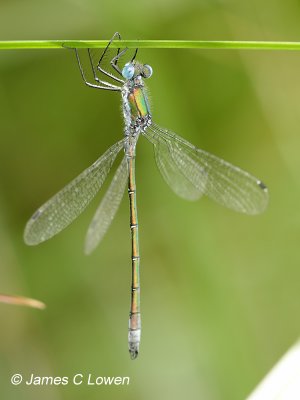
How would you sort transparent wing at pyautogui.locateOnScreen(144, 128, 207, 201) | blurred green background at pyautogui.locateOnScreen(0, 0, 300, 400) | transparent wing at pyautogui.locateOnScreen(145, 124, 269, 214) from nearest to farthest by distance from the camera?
transparent wing at pyautogui.locateOnScreen(145, 124, 269, 214) < transparent wing at pyautogui.locateOnScreen(144, 128, 207, 201) < blurred green background at pyautogui.locateOnScreen(0, 0, 300, 400)

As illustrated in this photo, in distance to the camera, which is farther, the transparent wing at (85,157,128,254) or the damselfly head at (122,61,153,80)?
the transparent wing at (85,157,128,254)

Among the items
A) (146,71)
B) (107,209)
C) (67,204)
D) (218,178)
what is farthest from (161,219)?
(146,71)

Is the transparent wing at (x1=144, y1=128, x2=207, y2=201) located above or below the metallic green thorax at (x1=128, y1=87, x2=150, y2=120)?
below

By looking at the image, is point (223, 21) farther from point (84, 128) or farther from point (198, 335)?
point (198, 335)

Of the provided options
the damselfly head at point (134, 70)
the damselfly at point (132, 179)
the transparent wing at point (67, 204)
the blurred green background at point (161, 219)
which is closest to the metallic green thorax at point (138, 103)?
the damselfly at point (132, 179)

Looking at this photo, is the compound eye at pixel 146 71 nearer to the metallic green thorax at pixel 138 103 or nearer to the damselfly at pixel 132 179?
the damselfly at pixel 132 179

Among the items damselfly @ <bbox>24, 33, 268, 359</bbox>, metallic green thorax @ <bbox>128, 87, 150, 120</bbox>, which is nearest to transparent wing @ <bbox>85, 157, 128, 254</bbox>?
damselfly @ <bbox>24, 33, 268, 359</bbox>

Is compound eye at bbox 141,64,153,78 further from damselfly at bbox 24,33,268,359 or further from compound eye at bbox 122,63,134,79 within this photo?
compound eye at bbox 122,63,134,79
